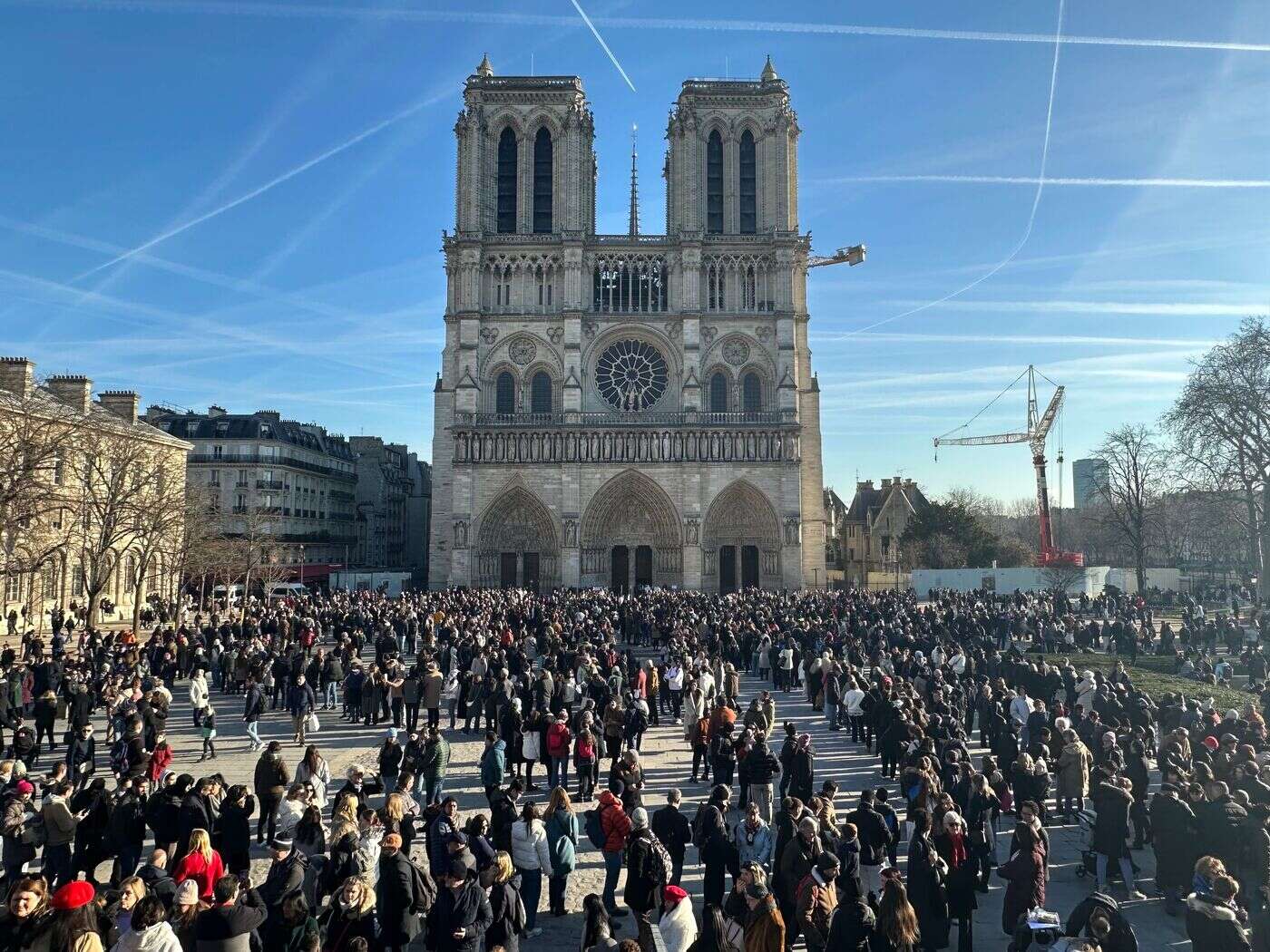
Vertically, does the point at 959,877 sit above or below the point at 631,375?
below

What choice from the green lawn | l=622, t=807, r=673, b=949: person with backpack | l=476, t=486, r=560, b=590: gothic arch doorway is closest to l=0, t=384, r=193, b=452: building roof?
l=476, t=486, r=560, b=590: gothic arch doorway

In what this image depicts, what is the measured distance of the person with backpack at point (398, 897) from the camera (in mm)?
6023

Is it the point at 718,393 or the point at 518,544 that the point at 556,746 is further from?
the point at 718,393

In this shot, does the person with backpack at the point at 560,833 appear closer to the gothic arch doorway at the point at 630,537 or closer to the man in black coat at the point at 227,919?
the man in black coat at the point at 227,919

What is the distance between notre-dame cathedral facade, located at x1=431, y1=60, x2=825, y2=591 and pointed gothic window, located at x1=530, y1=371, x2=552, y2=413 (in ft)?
0.25

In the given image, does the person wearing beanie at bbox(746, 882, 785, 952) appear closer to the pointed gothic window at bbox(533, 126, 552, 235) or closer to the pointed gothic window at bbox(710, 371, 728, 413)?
the pointed gothic window at bbox(710, 371, 728, 413)

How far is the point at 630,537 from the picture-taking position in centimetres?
4284

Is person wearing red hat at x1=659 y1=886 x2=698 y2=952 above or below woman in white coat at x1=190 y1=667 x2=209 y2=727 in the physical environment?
below

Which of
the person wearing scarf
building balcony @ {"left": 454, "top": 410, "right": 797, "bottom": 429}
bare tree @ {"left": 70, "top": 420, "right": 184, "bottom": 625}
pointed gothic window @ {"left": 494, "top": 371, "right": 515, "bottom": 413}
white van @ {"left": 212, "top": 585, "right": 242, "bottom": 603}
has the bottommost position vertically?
the person wearing scarf

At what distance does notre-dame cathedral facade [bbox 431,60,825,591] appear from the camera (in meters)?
41.5

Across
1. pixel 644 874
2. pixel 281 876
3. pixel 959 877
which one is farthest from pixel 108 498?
pixel 959 877

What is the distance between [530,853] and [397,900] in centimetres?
143

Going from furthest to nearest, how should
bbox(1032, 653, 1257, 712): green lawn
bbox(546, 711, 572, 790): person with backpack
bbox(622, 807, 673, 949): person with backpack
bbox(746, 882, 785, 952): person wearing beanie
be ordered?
bbox(1032, 653, 1257, 712): green lawn → bbox(546, 711, 572, 790): person with backpack → bbox(622, 807, 673, 949): person with backpack → bbox(746, 882, 785, 952): person wearing beanie

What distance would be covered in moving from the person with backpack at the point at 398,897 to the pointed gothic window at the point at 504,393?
125ft
